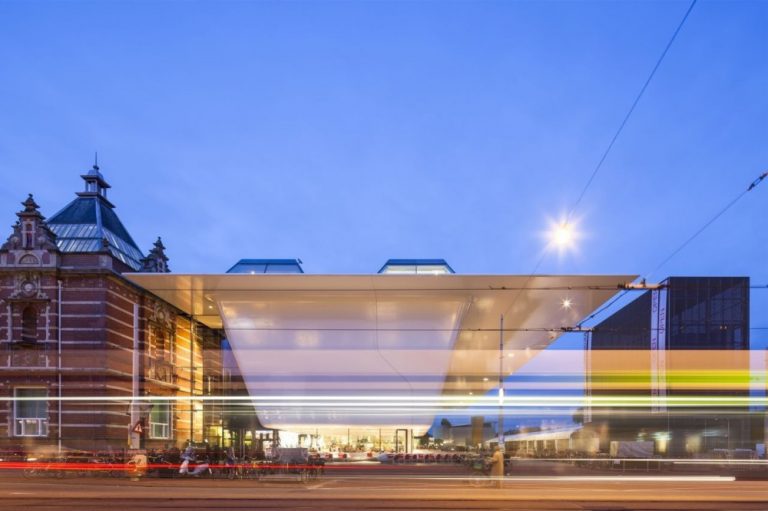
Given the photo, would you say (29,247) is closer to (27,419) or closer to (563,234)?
(27,419)

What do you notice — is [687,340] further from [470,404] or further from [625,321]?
[470,404]

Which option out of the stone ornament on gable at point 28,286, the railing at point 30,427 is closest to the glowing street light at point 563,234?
the railing at point 30,427

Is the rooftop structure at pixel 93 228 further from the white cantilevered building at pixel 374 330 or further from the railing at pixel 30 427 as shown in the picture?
the railing at pixel 30 427

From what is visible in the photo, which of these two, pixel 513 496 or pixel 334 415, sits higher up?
pixel 334 415

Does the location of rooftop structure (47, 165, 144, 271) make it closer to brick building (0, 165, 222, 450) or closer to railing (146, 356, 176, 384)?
brick building (0, 165, 222, 450)

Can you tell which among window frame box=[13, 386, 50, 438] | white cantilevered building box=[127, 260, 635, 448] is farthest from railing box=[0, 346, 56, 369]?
white cantilevered building box=[127, 260, 635, 448]

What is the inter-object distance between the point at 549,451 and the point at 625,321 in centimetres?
2168

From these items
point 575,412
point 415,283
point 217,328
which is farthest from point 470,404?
point 217,328

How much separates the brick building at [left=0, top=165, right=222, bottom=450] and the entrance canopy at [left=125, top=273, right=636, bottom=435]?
8.83 ft

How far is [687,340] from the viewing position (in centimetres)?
3253

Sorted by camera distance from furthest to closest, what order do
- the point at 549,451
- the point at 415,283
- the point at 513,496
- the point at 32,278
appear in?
the point at 32,278 → the point at 415,283 → the point at 549,451 → the point at 513,496

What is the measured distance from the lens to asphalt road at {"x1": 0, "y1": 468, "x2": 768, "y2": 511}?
12812 mm

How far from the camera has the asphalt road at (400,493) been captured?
1281 centimetres

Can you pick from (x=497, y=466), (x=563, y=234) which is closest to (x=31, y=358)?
(x=497, y=466)
